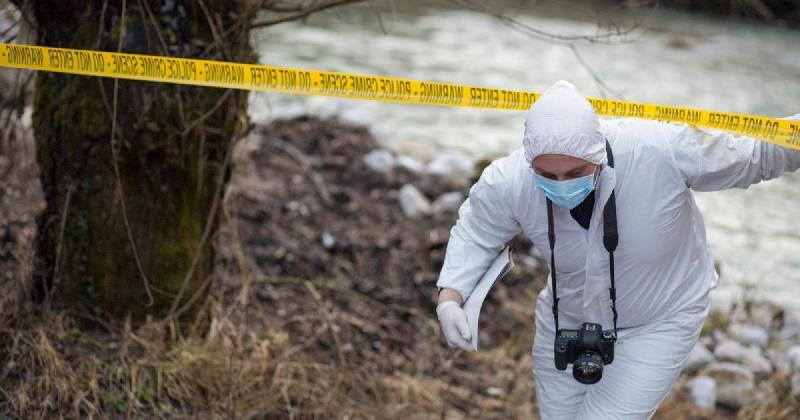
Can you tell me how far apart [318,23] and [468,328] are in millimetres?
11961

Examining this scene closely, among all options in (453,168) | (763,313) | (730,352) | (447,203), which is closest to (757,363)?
(730,352)

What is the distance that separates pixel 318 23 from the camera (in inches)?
564

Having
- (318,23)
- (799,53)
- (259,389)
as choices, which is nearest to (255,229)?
(259,389)

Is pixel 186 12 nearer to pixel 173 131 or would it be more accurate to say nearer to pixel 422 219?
pixel 173 131

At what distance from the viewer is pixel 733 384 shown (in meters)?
4.97

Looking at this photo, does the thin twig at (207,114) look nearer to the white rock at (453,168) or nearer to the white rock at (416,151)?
the white rock at (453,168)

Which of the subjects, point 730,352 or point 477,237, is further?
point 730,352

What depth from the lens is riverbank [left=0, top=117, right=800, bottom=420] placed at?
3.84 metres

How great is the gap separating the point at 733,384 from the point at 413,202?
242 centimetres

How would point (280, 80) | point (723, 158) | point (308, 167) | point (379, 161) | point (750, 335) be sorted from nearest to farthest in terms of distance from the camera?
point (723, 158), point (280, 80), point (750, 335), point (308, 167), point (379, 161)

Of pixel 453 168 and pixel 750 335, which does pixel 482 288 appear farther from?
pixel 453 168

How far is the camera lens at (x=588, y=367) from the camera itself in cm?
286

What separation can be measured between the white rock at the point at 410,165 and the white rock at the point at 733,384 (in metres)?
2.76

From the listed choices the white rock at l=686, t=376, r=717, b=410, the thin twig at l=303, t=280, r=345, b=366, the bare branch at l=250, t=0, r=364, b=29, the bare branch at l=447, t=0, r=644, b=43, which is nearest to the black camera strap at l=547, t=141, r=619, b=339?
the bare branch at l=447, t=0, r=644, b=43
